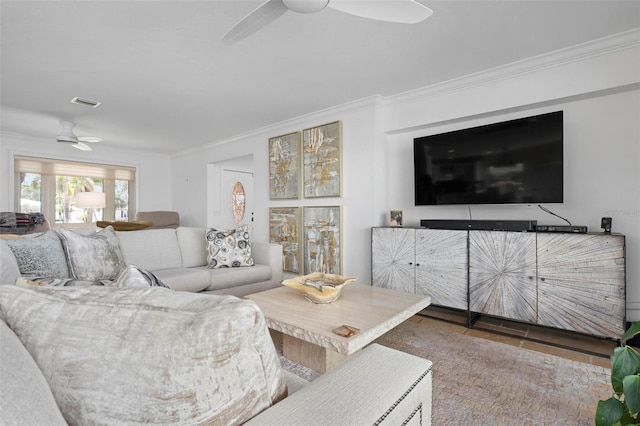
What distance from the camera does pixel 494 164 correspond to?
117 inches

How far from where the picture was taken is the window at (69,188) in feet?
17.6

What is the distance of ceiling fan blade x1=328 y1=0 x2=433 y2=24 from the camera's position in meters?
1.61

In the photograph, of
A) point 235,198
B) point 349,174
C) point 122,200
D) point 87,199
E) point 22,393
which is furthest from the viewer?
point 235,198

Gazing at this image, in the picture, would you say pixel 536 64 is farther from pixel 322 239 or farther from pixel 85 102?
pixel 85 102

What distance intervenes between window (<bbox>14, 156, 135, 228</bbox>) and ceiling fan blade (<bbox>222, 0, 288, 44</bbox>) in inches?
174

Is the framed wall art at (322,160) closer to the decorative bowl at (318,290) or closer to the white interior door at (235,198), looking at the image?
the decorative bowl at (318,290)

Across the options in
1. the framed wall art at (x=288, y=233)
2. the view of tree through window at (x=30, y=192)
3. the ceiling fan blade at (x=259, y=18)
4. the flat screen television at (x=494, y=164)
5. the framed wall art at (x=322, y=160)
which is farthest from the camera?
the view of tree through window at (x=30, y=192)

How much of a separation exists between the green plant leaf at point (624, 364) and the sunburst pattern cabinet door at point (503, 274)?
159 centimetres

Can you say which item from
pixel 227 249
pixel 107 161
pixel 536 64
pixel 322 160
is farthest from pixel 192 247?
pixel 107 161

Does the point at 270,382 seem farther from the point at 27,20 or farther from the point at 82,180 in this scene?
the point at 82,180

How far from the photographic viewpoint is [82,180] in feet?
19.6

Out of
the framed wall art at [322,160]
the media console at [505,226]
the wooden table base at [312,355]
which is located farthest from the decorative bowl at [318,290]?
the framed wall art at [322,160]

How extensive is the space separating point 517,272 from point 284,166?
3124 millimetres

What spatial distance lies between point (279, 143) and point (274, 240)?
1.44 m
